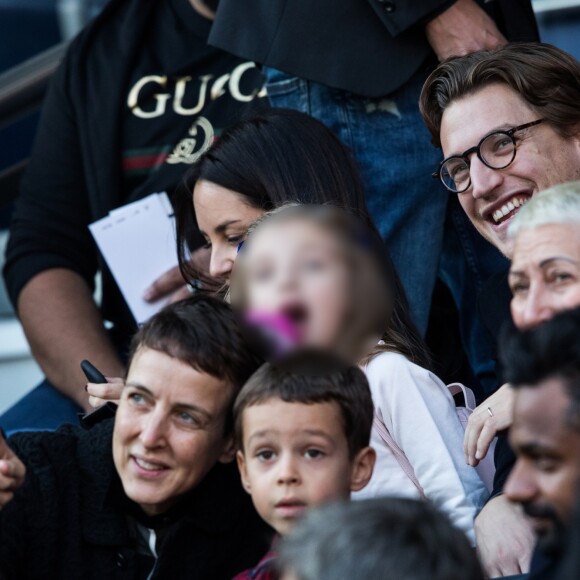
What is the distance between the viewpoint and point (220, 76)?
358cm

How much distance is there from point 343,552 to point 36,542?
3.94 ft

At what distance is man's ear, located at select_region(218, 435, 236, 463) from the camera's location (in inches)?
94.9

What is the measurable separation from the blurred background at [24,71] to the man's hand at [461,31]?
5.15 feet

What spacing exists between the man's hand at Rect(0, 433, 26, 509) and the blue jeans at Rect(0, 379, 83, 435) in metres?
0.94

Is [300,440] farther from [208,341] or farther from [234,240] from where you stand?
[234,240]

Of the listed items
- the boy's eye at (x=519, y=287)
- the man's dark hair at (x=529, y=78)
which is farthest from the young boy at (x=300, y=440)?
the man's dark hair at (x=529, y=78)

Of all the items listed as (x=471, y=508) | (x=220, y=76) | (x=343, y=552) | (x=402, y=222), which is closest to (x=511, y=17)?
(x=402, y=222)

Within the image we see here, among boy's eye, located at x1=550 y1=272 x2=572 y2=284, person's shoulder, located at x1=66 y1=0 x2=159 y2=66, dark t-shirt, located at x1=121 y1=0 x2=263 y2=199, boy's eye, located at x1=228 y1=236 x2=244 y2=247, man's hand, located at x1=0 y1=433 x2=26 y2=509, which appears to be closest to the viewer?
boy's eye, located at x1=550 y1=272 x2=572 y2=284

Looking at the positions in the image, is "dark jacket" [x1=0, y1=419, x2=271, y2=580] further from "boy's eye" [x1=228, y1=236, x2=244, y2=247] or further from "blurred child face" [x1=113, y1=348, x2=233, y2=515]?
"boy's eye" [x1=228, y1=236, x2=244, y2=247]

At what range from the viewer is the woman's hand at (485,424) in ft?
7.55

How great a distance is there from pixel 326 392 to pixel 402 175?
1.16 metres

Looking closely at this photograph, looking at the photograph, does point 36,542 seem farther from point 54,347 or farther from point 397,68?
point 397,68

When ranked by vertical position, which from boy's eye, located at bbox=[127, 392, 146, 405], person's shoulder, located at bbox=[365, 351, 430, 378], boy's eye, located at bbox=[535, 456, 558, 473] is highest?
boy's eye, located at bbox=[127, 392, 146, 405]

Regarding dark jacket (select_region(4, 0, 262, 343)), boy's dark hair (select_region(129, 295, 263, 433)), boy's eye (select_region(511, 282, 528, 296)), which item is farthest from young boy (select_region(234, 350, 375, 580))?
dark jacket (select_region(4, 0, 262, 343))
